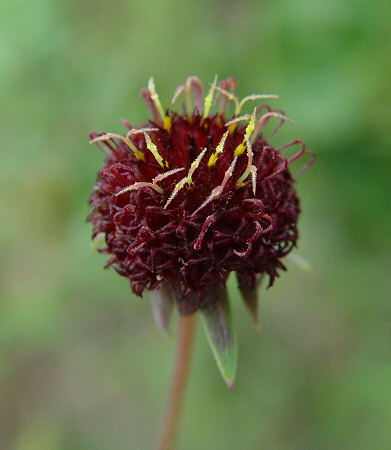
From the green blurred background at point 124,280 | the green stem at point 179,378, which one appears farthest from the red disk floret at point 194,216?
the green blurred background at point 124,280

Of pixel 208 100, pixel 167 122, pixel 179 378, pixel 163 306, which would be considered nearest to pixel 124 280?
pixel 179 378

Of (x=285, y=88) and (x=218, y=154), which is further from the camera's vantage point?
(x=285, y=88)

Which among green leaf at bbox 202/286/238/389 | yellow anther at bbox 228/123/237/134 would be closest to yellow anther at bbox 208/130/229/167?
yellow anther at bbox 228/123/237/134

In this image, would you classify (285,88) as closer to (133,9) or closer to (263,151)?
(133,9)

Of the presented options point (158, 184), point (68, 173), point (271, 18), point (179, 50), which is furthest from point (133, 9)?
point (158, 184)

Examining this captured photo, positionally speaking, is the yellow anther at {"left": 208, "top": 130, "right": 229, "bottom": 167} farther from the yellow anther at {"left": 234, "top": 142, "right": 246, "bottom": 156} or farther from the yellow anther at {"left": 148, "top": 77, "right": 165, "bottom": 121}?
the yellow anther at {"left": 148, "top": 77, "right": 165, "bottom": 121}

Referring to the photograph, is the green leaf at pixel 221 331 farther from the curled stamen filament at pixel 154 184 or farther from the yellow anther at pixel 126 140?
the yellow anther at pixel 126 140

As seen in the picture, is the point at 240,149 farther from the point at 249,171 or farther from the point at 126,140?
the point at 126,140
